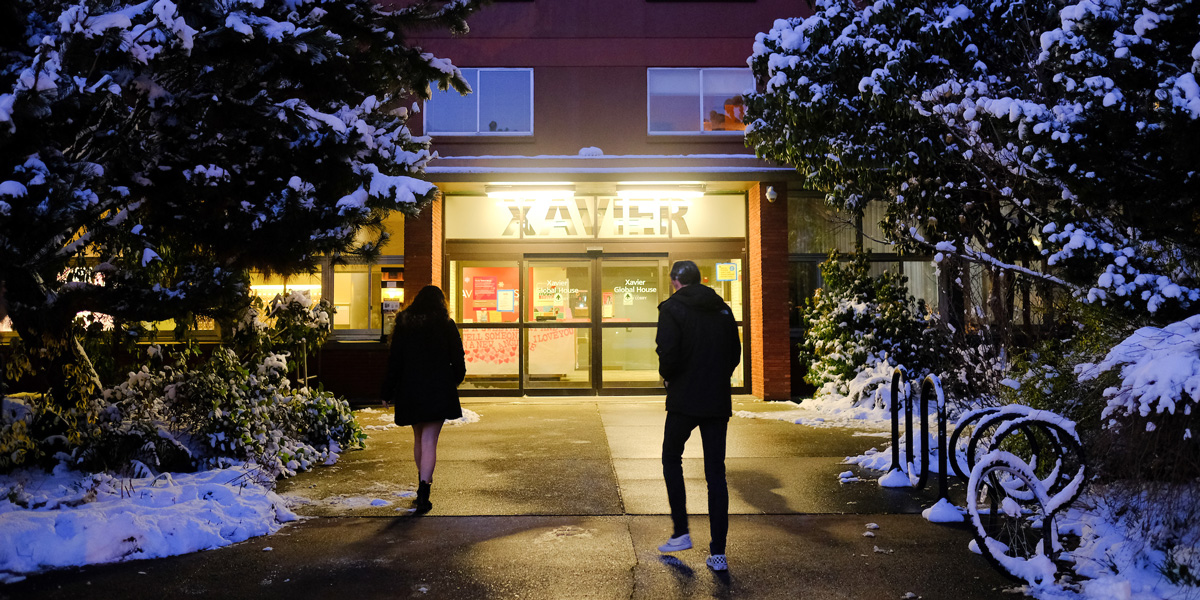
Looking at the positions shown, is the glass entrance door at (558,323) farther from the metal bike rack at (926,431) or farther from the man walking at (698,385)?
the man walking at (698,385)

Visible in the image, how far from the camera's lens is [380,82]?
7.57m

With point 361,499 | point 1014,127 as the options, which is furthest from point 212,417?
point 1014,127

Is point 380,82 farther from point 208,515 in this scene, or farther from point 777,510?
point 777,510

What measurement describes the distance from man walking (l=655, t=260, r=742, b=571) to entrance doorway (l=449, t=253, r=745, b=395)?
9.71 m

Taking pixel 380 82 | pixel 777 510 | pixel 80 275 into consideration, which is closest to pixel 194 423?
Result: pixel 80 275

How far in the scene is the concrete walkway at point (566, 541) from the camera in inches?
188

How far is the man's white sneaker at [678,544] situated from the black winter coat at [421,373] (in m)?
2.15

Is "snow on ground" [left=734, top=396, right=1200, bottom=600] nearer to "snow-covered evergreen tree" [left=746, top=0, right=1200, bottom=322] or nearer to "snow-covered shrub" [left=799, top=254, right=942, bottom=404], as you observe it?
"snow-covered evergreen tree" [left=746, top=0, right=1200, bottom=322]

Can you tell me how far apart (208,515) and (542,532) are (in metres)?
2.22

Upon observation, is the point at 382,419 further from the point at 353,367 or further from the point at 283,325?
the point at 283,325

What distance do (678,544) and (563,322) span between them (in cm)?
986

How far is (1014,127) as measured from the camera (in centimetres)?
712

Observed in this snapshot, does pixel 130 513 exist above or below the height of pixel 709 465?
below

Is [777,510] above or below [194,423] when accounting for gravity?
below
